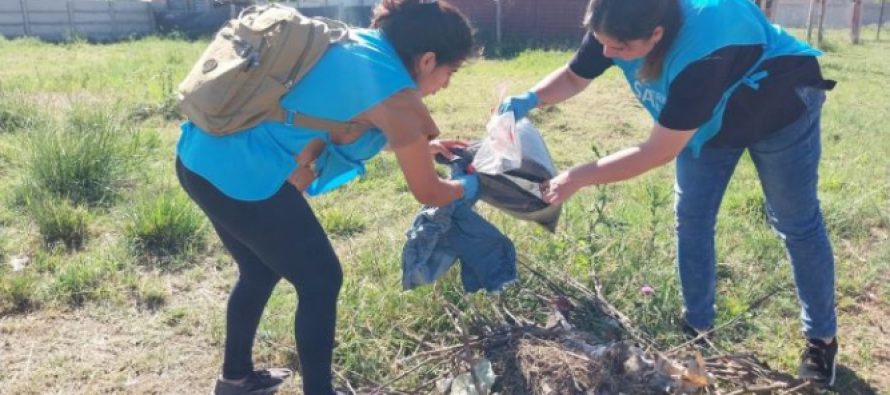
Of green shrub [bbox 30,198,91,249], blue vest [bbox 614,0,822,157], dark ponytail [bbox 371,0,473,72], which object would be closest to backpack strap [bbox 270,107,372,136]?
dark ponytail [bbox 371,0,473,72]

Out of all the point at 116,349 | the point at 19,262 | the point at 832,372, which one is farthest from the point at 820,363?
the point at 19,262

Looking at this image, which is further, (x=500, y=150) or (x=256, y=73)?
(x=500, y=150)

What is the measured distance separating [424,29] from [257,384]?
1.27 metres

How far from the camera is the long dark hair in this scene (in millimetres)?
2105

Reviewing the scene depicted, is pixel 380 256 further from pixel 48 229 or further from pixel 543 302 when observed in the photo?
pixel 48 229

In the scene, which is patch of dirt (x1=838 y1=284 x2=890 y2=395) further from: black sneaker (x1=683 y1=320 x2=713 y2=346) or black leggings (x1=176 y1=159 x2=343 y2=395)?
black leggings (x1=176 y1=159 x2=343 y2=395)

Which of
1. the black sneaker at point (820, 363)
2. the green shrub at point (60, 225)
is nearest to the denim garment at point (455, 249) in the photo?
the black sneaker at point (820, 363)

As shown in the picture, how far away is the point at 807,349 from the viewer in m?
2.80

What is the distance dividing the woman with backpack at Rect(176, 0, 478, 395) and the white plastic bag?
→ 18cm

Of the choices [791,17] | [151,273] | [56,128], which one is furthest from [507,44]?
[791,17]

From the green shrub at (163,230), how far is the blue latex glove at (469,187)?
6.11ft

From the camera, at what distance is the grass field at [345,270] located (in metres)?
2.84

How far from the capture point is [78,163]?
14.5ft

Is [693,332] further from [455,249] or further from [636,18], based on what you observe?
[636,18]
